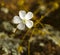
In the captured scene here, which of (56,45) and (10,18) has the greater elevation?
(10,18)

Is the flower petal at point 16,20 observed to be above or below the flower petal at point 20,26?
above

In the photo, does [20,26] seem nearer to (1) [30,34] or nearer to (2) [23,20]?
(2) [23,20]

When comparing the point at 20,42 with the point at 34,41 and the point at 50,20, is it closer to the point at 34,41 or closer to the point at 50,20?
the point at 34,41

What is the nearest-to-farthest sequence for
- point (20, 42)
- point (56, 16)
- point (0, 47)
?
point (0, 47), point (20, 42), point (56, 16)

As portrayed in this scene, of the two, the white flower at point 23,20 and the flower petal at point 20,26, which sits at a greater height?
the white flower at point 23,20

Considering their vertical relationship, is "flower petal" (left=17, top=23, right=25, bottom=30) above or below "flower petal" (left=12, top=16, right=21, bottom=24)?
below

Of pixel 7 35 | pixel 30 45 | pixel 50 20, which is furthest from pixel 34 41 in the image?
pixel 50 20

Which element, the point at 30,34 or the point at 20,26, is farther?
the point at 30,34

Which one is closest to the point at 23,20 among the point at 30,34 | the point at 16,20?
the point at 16,20

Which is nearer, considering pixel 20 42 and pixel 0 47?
pixel 0 47

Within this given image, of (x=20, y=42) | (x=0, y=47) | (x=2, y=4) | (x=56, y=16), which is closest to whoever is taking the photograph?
(x=0, y=47)

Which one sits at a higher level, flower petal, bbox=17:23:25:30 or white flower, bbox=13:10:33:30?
white flower, bbox=13:10:33:30
